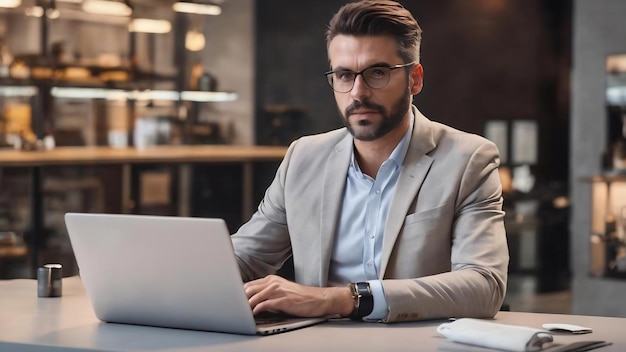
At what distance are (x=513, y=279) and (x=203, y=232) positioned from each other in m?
6.69

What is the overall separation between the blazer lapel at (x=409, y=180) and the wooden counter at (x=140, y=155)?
4819mm

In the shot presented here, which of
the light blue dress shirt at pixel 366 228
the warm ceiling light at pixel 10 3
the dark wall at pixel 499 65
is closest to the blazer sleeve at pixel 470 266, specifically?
the light blue dress shirt at pixel 366 228

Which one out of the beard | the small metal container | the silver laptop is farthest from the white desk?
the beard

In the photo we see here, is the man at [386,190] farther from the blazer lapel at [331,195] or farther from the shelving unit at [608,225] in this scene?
the shelving unit at [608,225]

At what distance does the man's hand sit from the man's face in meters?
0.51

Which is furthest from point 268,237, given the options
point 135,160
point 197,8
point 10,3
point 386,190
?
point 197,8

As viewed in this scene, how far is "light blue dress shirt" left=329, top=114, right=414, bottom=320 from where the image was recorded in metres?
2.54

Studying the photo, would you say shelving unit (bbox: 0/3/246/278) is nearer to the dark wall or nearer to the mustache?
the dark wall

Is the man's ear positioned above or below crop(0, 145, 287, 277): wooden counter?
above

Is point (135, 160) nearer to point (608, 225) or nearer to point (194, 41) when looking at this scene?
point (194, 41)

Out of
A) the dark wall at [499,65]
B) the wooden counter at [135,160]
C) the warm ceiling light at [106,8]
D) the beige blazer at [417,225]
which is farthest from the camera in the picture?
the warm ceiling light at [106,8]

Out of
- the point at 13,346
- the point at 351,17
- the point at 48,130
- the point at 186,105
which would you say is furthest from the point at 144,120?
the point at 13,346

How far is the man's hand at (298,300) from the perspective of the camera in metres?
2.08

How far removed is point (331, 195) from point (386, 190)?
139 millimetres
